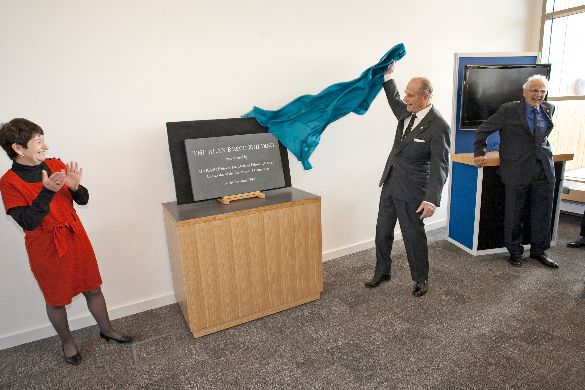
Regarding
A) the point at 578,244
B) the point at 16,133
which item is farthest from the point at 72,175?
the point at 578,244

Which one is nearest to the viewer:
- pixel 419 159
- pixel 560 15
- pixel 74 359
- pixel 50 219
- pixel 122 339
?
pixel 50 219

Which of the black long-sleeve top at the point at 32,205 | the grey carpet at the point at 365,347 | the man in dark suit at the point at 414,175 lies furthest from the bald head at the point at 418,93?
the black long-sleeve top at the point at 32,205

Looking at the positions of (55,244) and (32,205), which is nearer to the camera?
(32,205)

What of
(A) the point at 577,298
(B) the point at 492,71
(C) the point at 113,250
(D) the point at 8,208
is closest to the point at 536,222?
(A) the point at 577,298

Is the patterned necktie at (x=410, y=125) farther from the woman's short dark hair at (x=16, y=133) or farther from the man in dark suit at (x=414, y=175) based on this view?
the woman's short dark hair at (x=16, y=133)

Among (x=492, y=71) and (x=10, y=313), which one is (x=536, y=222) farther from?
(x=10, y=313)

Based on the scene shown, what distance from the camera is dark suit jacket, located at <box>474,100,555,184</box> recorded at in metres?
2.89

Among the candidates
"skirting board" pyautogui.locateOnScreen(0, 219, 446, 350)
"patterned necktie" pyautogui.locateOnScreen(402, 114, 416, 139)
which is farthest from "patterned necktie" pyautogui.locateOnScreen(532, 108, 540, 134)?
"skirting board" pyautogui.locateOnScreen(0, 219, 446, 350)

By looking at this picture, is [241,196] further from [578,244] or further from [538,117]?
[578,244]

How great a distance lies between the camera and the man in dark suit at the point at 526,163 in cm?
288

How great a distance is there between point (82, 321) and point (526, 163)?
3.38 metres

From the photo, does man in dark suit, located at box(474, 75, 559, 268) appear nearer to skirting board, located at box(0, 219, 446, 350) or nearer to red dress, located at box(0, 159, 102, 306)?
skirting board, located at box(0, 219, 446, 350)

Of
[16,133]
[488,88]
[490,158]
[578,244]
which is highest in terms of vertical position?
[488,88]

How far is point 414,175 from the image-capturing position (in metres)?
2.48
